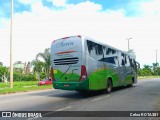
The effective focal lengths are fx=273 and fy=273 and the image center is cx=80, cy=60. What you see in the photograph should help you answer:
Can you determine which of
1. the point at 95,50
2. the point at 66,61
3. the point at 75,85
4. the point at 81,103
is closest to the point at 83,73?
the point at 75,85

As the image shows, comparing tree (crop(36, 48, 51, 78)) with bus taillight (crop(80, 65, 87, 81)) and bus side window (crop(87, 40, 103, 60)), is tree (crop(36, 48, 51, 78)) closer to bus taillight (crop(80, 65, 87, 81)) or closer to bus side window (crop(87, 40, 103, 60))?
bus side window (crop(87, 40, 103, 60))

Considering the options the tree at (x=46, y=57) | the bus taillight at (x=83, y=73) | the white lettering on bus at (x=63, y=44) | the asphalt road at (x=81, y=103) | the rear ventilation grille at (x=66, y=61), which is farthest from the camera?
the tree at (x=46, y=57)

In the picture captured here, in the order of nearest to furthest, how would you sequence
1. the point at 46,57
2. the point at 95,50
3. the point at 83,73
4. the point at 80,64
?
1. the point at 83,73
2. the point at 80,64
3. the point at 95,50
4. the point at 46,57

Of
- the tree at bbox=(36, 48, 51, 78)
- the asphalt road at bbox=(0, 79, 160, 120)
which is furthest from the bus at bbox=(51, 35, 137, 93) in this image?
the tree at bbox=(36, 48, 51, 78)

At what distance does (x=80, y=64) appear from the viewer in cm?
1552

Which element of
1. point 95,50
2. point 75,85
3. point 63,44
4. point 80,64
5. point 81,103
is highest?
point 63,44

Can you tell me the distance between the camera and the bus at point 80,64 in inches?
611

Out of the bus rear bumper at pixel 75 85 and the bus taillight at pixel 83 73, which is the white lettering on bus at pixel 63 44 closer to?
the bus taillight at pixel 83 73

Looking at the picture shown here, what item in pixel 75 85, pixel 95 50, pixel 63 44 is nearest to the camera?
pixel 75 85

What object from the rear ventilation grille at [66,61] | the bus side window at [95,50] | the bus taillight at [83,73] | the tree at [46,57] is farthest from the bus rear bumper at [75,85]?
the tree at [46,57]

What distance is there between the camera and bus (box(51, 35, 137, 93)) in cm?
1551

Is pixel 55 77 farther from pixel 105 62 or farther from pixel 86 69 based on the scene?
pixel 105 62

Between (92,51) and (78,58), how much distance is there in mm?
1177

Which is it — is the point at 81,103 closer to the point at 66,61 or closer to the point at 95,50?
the point at 66,61
